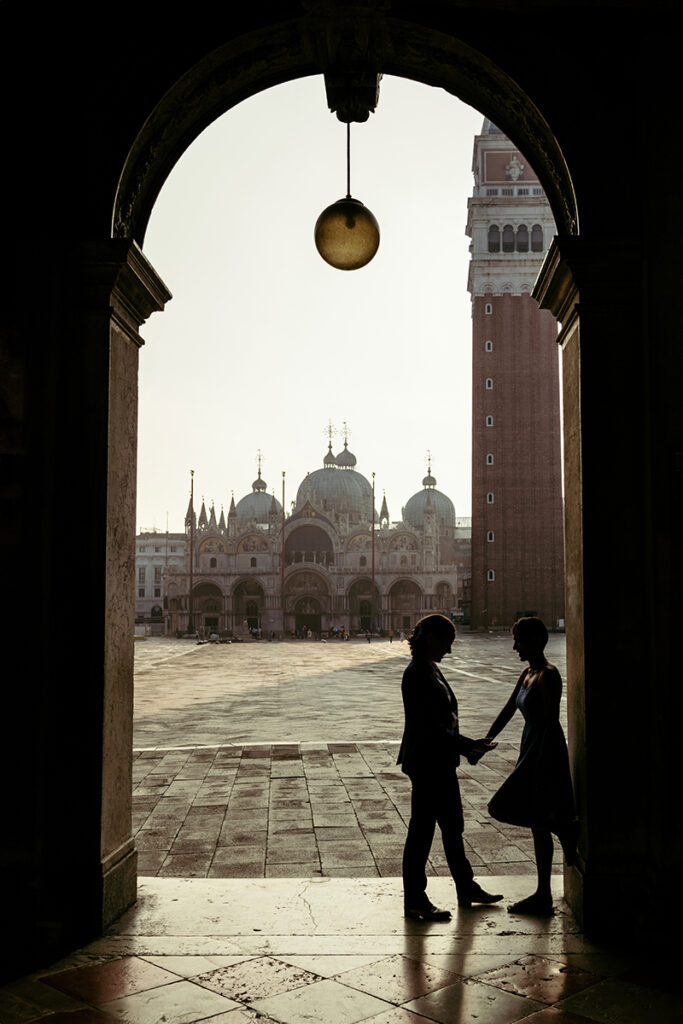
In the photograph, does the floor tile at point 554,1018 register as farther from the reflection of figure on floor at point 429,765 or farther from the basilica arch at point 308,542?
the basilica arch at point 308,542

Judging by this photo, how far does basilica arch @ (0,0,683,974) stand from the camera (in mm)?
3754

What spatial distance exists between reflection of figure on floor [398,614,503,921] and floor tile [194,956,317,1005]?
830 millimetres

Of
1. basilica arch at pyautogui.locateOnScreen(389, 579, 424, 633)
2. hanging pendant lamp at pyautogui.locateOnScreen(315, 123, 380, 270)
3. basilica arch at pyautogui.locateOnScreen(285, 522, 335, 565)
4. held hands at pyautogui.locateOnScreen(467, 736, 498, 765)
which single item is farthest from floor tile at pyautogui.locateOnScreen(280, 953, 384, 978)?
basilica arch at pyautogui.locateOnScreen(285, 522, 335, 565)

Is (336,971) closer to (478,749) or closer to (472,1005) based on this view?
(472,1005)

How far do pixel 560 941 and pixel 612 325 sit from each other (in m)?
2.64

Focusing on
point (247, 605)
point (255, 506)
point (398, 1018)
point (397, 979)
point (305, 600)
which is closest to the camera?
point (398, 1018)

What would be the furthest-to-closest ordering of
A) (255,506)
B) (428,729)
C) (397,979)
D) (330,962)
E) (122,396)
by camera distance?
1. (255,506)
2. (122,396)
3. (428,729)
4. (330,962)
5. (397,979)

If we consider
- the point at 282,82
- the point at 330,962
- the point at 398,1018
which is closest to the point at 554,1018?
the point at 398,1018

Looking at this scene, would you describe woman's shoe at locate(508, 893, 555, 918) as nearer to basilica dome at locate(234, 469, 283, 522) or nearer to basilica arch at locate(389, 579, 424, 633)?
basilica arch at locate(389, 579, 424, 633)

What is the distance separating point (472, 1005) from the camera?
9.80ft

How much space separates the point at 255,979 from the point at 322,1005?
0.34 m

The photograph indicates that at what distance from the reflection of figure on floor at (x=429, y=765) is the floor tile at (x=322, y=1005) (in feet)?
2.98

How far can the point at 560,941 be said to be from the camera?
11.9 ft

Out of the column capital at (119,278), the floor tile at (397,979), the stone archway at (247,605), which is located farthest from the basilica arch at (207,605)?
the floor tile at (397,979)
